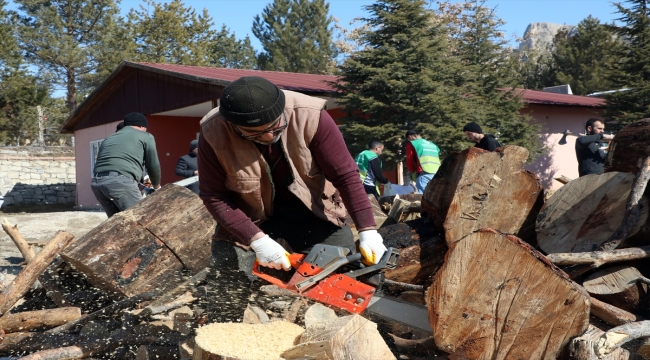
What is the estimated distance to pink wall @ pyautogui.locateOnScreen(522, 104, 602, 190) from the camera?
16859mm

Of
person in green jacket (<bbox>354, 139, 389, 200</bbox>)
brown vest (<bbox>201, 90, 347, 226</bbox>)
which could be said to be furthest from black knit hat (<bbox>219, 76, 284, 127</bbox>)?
person in green jacket (<bbox>354, 139, 389, 200</bbox>)

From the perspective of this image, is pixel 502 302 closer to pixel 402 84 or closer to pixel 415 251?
pixel 415 251

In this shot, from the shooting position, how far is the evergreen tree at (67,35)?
2692 cm

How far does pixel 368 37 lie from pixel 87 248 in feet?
27.7

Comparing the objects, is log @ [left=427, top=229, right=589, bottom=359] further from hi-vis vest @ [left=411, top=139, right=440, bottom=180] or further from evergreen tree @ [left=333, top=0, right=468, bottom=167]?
evergreen tree @ [left=333, top=0, right=468, bottom=167]

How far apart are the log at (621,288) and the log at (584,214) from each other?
261mm

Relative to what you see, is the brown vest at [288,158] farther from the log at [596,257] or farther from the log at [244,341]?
the log at [596,257]

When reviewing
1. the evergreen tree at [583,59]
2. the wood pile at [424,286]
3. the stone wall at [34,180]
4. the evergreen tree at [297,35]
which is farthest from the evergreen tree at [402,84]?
the evergreen tree at [297,35]

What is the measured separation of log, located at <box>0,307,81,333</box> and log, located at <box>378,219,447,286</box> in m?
2.15

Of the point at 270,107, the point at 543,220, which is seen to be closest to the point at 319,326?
the point at 270,107

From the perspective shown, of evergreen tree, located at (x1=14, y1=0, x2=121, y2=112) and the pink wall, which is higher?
evergreen tree, located at (x1=14, y1=0, x2=121, y2=112)

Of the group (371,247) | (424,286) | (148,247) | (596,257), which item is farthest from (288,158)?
(148,247)

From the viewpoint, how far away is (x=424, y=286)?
341 cm

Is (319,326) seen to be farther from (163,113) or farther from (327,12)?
(327,12)
